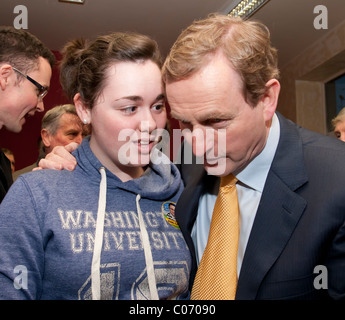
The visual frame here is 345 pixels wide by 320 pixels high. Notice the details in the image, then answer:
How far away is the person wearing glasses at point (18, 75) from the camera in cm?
200

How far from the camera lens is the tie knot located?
1378 millimetres

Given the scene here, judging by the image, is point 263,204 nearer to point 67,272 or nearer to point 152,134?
point 152,134

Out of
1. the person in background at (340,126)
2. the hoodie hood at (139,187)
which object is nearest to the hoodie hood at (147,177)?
the hoodie hood at (139,187)

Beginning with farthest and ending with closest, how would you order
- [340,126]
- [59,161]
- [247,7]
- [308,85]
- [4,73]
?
[308,85] < [247,7] < [340,126] < [4,73] < [59,161]

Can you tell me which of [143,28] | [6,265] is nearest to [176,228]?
[6,265]

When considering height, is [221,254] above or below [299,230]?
below

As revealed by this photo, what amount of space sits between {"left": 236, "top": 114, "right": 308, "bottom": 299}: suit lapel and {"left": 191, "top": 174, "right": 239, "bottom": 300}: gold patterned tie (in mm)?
56

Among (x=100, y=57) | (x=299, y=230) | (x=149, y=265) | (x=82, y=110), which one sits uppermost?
(x=100, y=57)

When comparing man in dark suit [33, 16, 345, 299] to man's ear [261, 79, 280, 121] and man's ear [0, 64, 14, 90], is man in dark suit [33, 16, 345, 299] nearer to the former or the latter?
man's ear [261, 79, 280, 121]

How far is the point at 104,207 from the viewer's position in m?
1.26

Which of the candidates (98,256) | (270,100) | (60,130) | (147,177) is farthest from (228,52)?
(60,130)

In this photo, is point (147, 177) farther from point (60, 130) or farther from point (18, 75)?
point (60, 130)

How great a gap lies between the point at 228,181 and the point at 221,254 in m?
0.25

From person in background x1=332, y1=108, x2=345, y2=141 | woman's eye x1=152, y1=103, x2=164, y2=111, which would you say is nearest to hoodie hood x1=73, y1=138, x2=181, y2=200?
woman's eye x1=152, y1=103, x2=164, y2=111
